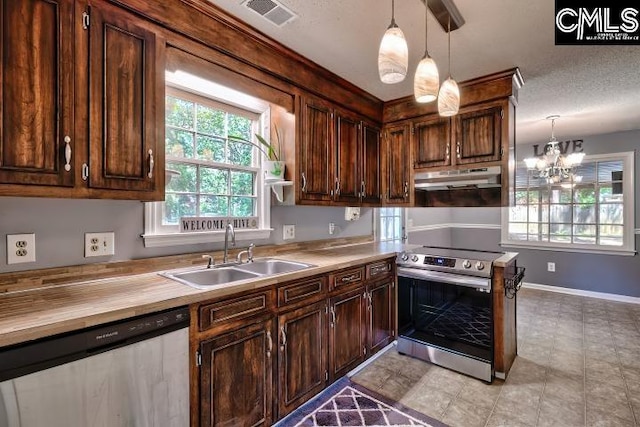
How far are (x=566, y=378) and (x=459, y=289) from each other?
105 centimetres

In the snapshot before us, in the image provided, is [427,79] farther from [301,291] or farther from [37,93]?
[37,93]

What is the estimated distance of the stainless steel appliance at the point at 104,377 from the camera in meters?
1.00

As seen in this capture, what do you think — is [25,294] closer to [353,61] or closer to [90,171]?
[90,171]

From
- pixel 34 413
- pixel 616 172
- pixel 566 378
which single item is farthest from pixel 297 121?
pixel 616 172

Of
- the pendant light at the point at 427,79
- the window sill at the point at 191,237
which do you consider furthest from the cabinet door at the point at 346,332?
the pendant light at the point at 427,79

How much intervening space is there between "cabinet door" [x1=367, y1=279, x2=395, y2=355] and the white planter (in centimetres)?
115

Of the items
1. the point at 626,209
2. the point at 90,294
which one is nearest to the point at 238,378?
the point at 90,294

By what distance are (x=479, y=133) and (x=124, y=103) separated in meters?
2.68

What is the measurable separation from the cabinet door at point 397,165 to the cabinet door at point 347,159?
0.45 metres

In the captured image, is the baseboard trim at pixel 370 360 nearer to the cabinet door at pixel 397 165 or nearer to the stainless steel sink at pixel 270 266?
the stainless steel sink at pixel 270 266

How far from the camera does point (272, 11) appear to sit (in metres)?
1.79

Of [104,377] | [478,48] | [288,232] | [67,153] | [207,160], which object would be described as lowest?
[104,377]

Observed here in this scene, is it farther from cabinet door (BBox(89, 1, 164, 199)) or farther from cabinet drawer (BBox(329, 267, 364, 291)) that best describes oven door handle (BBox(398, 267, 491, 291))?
cabinet door (BBox(89, 1, 164, 199))

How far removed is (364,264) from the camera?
2496mm
